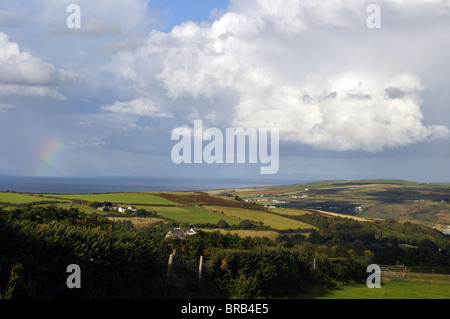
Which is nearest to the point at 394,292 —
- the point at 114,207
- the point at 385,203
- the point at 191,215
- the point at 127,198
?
the point at 191,215

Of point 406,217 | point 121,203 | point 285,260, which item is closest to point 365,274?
point 285,260

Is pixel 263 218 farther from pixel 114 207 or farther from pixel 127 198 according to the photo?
pixel 127 198

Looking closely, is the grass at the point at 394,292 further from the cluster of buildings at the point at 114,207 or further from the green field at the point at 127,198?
the green field at the point at 127,198

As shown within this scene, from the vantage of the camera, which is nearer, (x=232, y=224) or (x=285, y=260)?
(x=285, y=260)

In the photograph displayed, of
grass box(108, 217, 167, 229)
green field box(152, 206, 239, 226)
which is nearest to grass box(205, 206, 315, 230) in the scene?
green field box(152, 206, 239, 226)

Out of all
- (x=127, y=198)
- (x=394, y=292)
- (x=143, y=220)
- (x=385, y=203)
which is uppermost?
(x=127, y=198)
